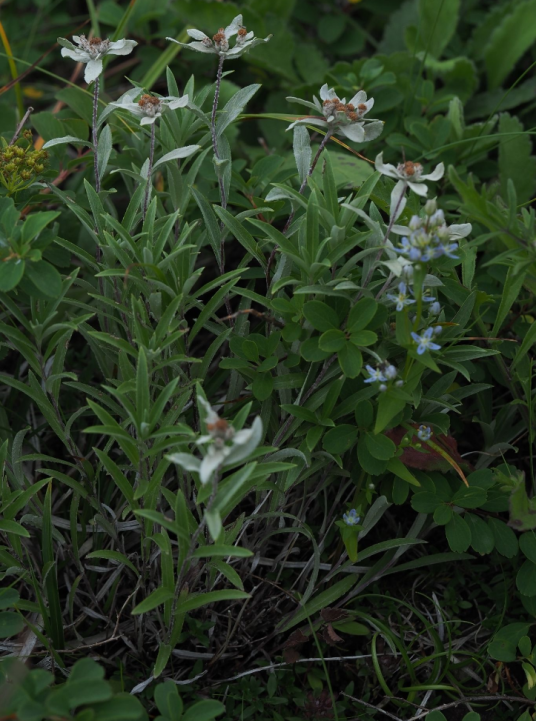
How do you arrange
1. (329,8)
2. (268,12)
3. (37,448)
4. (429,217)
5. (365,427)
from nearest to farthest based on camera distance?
(429,217) → (365,427) → (37,448) → (268,12) → (329,8)

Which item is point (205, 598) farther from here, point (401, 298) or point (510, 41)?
point (510, 41)

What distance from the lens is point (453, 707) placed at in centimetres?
192

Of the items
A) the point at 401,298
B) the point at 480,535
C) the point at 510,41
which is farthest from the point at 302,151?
the point at 510,41

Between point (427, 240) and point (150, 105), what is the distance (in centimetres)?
72

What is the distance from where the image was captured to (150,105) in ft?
5.33

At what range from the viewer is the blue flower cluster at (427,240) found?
1421 mm

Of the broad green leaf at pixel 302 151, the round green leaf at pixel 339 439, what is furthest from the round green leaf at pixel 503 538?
the broad green leaf at pixel 302 151

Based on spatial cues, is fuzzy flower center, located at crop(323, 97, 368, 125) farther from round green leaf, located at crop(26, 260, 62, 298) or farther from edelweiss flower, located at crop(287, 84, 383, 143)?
round green leaf, located at crop(26, 260, 62, 298)

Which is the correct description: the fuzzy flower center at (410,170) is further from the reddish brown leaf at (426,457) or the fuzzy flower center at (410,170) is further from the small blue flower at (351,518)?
the small blue flower at (351,518)

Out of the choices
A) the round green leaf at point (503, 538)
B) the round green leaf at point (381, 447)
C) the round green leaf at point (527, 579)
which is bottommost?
the round green leaf at point (527, 579)

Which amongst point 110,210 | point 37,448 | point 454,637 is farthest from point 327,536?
point 110,210

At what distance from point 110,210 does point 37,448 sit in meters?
0.78

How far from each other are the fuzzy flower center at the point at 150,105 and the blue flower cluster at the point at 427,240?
668mm

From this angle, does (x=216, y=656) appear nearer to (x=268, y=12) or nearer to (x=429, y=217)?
(x=429, y=217)
